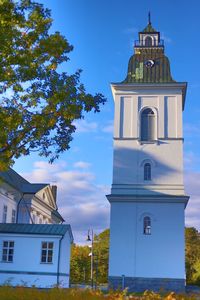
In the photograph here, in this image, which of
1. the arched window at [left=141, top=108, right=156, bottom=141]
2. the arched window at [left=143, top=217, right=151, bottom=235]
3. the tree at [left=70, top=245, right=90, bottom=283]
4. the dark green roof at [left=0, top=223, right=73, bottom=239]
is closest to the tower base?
the arched window at [left=143, top=217, right=151, bottom=235]

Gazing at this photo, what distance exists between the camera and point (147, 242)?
34.5 metres

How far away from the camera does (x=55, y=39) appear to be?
14516 mm

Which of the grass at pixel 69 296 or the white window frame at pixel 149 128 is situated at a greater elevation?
the white window frame at pixel 149 128

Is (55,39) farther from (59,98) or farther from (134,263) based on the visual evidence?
(134,263)

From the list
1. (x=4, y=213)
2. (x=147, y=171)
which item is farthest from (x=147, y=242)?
(x=4, y=213)

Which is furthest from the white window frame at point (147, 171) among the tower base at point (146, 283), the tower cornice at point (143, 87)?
the tower base at point (146, 283)

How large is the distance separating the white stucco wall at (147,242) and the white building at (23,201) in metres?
10.0

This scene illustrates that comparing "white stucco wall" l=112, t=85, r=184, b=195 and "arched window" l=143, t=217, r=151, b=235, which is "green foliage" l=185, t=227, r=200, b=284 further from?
"white stucco wall" l=112, t=85, r=184, b=195

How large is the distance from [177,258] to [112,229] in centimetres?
505

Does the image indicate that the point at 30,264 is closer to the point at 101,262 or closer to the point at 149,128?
the point at 149,128

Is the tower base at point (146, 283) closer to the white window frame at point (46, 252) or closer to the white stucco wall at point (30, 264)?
the white stucco wall at point (30, 264)

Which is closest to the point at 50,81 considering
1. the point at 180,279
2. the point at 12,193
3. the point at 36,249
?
the point at 36,249

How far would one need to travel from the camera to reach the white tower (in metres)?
34.2

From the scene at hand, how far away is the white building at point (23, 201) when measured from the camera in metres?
41.0
